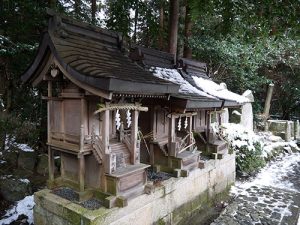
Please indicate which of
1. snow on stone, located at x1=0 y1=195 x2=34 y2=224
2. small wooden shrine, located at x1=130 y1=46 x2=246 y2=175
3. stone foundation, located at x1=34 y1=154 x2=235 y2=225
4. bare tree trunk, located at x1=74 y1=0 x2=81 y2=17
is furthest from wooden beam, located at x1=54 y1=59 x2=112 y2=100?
bare tree trunk, located at x1=74 y1=0 x2=81 y2=17

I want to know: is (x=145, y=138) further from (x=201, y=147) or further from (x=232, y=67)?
(x=232, y=67)

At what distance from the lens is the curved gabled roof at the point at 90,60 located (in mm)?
5056

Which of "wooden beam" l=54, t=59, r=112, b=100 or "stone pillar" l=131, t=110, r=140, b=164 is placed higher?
"wooden beam" l=54, t=59, r=112, b=100

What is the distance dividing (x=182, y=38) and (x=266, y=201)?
31.0 ft

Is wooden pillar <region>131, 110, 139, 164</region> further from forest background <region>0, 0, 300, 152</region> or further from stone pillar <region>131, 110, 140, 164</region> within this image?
forest background <region>0, 0, 300, 152</region>

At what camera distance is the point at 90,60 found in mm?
5789

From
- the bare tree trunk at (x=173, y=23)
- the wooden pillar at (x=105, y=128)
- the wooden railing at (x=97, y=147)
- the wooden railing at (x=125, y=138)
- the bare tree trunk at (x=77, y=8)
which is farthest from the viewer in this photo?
the bare tree trunk at (x=77, y=8)

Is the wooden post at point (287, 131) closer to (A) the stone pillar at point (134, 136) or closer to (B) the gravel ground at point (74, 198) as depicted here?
(A) the stone pillar at point (134, 136)

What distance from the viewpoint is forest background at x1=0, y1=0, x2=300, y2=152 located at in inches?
220

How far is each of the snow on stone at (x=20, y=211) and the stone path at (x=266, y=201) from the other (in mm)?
5621

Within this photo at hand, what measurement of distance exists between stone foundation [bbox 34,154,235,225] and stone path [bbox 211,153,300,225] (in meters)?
0.95

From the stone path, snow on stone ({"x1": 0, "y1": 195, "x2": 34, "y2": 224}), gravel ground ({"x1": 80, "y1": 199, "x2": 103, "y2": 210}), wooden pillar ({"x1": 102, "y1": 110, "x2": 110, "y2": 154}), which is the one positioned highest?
wooden pillar ({"x1": 102, "y1": 110, "x2": 110, "y2": 154})

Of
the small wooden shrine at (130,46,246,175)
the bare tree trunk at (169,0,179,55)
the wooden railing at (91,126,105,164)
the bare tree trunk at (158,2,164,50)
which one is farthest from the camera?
the bare tree trunk at (158,2,164,50)

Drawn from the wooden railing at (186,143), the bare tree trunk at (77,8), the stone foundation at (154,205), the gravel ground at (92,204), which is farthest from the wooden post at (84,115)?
the bare tree trunk at (77,8)
